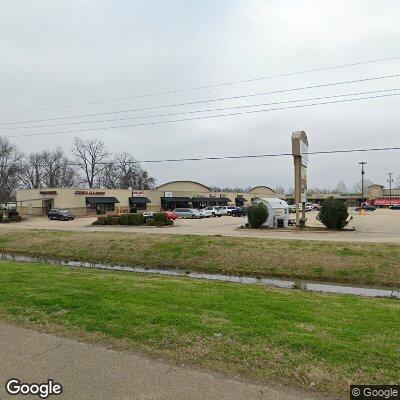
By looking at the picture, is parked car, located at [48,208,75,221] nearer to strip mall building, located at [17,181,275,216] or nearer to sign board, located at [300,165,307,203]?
strip mall building, located at [17,181,275,216]

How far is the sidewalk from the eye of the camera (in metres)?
3.50

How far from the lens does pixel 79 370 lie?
3998 mm

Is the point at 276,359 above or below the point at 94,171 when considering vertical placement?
below

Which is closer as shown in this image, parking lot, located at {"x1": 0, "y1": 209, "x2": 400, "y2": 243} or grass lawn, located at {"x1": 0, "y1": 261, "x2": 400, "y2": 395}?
grass lawn, located at {"x1": 0, "y1": 261, "x2": 400, "y2": 395}

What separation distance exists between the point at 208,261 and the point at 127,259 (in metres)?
4.13

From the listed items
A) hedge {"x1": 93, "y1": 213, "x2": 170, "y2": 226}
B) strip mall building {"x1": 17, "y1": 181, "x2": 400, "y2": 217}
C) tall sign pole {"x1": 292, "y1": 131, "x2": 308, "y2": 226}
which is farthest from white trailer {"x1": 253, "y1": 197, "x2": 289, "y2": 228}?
strip mall building {"x1": 17, "y1": 181, "x2": 400, "y2": 217}

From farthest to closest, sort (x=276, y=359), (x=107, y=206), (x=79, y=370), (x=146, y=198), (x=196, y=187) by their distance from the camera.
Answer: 1. (x=196, y=187)
2. (x=146, y=198)
3. (x=107, y=206)
4. (x=276, y=359)
5. (x=79, y=370)

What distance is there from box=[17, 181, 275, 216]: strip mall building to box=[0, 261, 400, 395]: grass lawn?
48.1 m

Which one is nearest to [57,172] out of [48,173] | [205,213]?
[48,173]

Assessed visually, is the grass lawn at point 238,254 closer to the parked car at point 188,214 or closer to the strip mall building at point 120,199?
the parked car at point 188,214

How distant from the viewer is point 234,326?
5453mm

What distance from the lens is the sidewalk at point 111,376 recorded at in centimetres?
350

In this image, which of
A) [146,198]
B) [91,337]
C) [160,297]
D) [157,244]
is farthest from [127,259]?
[146,198]

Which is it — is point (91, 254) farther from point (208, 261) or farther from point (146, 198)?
point (146, 198)
